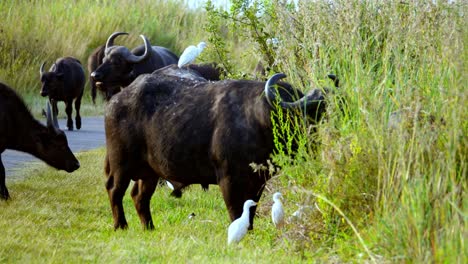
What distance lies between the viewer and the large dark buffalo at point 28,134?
40.7 feet

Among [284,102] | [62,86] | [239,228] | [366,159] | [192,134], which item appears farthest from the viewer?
[62,86]

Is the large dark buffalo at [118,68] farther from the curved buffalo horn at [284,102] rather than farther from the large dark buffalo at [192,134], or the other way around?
the curved buffalo horn at [284,102]

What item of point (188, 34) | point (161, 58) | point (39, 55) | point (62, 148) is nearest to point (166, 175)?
point (62, 148)

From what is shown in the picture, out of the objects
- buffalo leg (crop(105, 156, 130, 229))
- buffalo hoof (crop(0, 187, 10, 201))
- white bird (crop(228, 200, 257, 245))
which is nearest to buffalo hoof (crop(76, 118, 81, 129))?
buffalo hoof (crop(0, 187, 10, 201))

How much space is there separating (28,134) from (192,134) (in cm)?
432

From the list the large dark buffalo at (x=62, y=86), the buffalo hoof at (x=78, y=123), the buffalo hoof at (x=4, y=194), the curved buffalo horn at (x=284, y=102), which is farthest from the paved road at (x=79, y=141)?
the curved buffalo horn at (x=284, y=102)

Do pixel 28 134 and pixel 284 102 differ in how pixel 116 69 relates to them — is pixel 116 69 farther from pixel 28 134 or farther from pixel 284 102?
pixel 284 102

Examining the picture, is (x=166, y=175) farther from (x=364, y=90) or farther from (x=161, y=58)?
(x=161, y=58)

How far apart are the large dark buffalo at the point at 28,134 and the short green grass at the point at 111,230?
0.33 metres

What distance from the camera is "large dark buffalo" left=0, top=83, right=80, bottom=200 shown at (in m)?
12.4

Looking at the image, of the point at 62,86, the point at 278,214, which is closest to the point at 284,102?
the point at 278,214

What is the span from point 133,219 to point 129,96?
1381 millimetres

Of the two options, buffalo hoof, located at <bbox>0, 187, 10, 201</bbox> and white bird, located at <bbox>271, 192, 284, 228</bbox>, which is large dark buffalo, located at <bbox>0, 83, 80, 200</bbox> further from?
white bird, located at <bbox>271, 192, 284, 228</bbox>

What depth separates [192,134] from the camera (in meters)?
8.86
